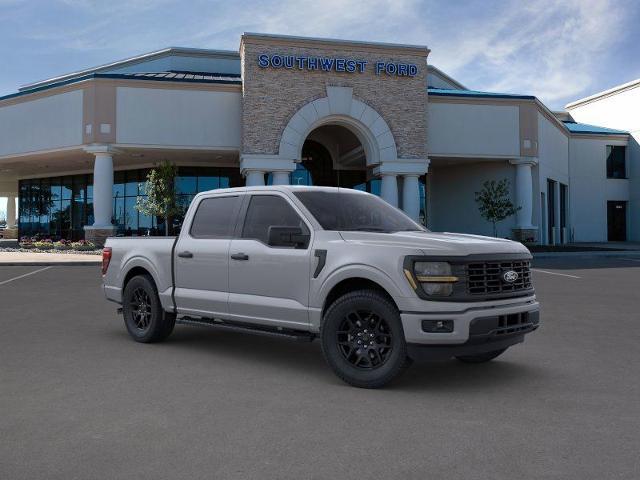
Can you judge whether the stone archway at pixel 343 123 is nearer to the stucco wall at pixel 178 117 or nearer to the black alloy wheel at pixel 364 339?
the stucco wall at pixel 178 117

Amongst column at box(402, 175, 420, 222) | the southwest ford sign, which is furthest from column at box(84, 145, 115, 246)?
column at box(402, 175, 420, 222)

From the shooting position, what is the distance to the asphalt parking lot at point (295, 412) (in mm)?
3803

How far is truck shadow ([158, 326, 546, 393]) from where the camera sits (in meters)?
5.83

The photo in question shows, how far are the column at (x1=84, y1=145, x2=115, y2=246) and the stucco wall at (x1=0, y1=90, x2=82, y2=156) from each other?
4.76ft

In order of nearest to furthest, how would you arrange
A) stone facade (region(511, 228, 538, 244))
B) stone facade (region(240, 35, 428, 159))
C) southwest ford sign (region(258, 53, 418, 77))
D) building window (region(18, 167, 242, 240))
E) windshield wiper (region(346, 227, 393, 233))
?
windshield wiper (region(346, 227, 393, 233))
southwest ford sign (region(258, 53, 418, 77))
stone facade (region(240, 35, 428, 159))
stone facade (region(511, 228, 538, 244))
building window (region(18, 167, 242, 240))

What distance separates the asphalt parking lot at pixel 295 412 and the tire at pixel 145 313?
0.25 meters

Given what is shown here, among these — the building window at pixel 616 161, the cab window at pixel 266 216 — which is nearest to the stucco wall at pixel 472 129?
the building window at pixel 616 161

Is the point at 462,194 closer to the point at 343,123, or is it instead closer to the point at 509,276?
the point at 343,123

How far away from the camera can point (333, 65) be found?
3012 centimetres

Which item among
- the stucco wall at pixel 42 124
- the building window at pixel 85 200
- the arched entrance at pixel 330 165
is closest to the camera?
the stucco wall at pixel 42 124

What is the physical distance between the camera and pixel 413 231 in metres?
6.73

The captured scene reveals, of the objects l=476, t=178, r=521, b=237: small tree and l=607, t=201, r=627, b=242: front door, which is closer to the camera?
l=476, t=178, r=521, b=237: small tree

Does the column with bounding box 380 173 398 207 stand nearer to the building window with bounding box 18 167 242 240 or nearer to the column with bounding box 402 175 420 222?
the column with bounding box 402 175 420 222

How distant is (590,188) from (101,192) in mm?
33960
